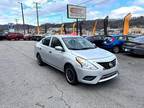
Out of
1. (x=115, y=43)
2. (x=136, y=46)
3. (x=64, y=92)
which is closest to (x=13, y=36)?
(x=115, y=43)

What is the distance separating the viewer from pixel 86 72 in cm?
455

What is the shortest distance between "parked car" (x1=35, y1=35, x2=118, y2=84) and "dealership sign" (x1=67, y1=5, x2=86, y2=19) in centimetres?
1938

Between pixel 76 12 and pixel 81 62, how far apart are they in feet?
73.4

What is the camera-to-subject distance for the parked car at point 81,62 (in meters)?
4.59

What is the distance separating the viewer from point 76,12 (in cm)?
2594

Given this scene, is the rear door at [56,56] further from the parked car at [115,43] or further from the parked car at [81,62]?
the parked car at [115,43]

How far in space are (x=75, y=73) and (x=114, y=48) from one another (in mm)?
7601

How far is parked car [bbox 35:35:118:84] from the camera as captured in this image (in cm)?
459

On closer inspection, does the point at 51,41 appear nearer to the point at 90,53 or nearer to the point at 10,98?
the point at 90,53

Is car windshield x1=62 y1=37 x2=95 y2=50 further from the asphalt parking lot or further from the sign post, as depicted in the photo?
the sign post

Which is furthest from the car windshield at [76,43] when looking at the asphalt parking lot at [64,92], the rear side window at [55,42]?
the asphalt parking lot at [64,92]

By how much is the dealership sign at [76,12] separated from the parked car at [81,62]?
63.6 feet

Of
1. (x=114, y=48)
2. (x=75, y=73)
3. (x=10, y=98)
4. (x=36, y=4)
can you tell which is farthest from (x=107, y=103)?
(x=36, y=4)

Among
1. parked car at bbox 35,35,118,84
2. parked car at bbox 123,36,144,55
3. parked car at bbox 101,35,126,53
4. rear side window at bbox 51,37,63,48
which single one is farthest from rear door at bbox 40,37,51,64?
parked car at bbox 101,35,126,53
